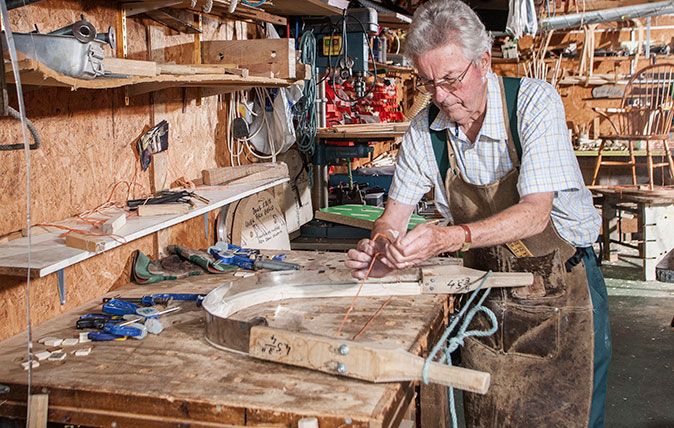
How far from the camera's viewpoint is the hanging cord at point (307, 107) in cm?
455

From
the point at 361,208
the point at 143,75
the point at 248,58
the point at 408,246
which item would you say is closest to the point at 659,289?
the point at 361,208

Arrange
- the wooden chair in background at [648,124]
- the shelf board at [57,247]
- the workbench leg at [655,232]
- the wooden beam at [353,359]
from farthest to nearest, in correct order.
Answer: the wooden chair in background at [648,124]
the workbench leg at [655,232]
the shelf board at [57,247]
the wooden beam at [353,359]

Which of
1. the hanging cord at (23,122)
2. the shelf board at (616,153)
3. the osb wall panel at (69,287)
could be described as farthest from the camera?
the shelf board at (616,153)

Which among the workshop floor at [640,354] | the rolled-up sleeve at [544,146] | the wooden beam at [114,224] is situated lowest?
the workshop floor at [640,354]

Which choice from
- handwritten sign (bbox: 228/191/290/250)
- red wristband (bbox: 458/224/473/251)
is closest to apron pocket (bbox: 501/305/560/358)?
red wristband (bbox: 458/224/473/251)

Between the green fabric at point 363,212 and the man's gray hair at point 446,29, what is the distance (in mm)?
2173

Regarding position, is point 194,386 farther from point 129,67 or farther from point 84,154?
point 84,154

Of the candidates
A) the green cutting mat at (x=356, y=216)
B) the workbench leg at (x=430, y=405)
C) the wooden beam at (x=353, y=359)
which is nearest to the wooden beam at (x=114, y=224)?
the wooden beam at (x=353, y=359)

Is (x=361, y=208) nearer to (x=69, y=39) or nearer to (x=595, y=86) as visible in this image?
(x=69, y=39)

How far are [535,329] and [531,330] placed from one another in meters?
0.01

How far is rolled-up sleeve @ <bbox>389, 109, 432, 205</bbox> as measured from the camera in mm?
2412

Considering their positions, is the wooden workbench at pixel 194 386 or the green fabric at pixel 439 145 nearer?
the wooden workbench at pixel 194 386

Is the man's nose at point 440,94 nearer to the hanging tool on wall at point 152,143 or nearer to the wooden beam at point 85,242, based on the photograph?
the wooden beam at point 85,242

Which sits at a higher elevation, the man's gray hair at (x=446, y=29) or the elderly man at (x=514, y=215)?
the man's gray hair at (x=446, y=29)
